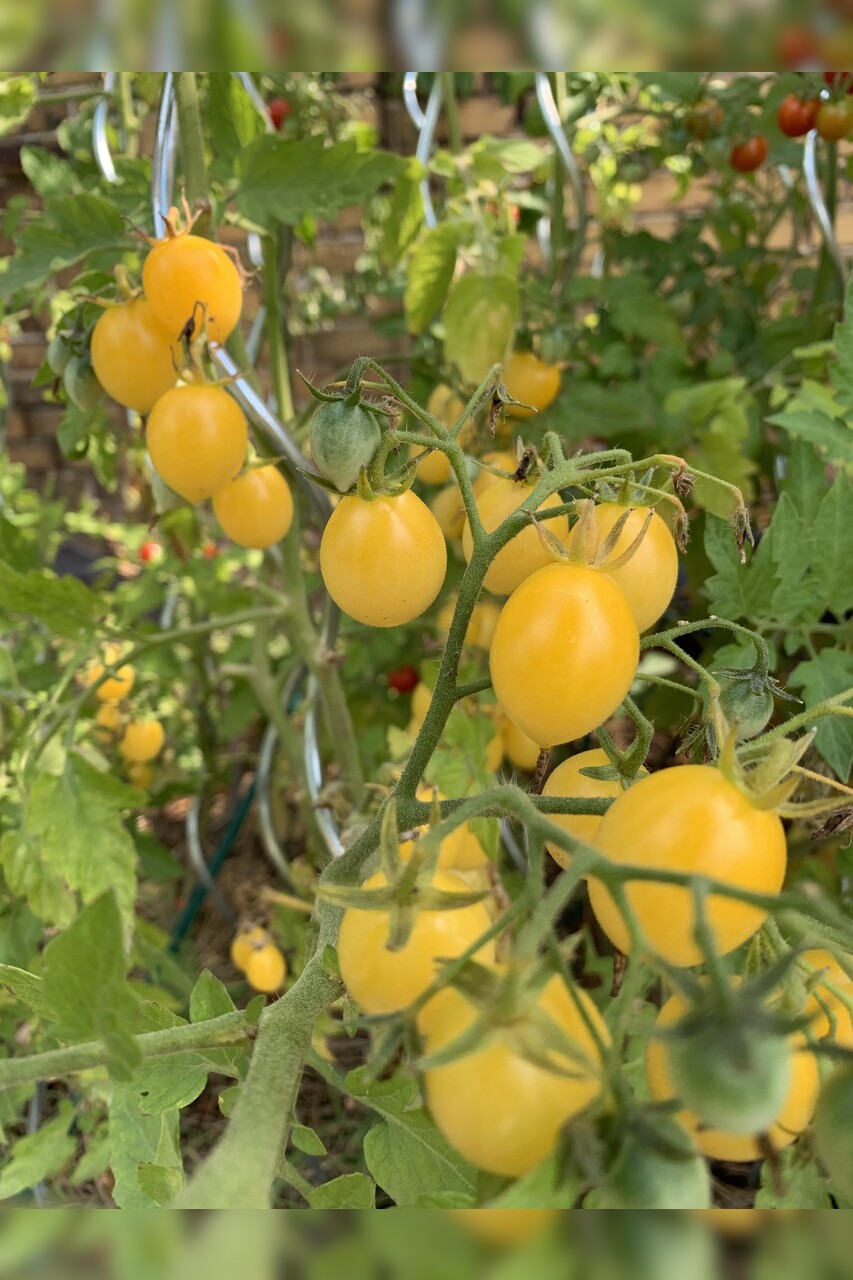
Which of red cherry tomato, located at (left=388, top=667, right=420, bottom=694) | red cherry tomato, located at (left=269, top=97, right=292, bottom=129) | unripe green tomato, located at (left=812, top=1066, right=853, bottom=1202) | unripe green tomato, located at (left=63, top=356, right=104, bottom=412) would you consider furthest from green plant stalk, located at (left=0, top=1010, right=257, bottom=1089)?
red cherry tomato, located at (left=269, top=97, right=292, bottom=129)

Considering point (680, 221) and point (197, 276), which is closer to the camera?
point (197, 276)

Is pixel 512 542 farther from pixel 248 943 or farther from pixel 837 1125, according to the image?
pixel 248 943

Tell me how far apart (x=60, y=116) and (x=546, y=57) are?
2.19m

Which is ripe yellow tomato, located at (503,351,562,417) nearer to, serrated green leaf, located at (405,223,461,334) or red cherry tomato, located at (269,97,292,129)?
serrated green leaf, located at (405,223,461,334)

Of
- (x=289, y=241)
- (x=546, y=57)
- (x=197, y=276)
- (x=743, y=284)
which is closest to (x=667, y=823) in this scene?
(x=546, y=57)

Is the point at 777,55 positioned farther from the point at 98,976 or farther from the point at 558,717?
the point at 98,976

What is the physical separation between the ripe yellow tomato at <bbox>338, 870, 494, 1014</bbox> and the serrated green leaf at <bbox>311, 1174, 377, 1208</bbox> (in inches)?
4.8

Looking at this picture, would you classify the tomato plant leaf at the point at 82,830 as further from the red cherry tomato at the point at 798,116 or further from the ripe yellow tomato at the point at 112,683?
the red cherry tomato at the point at 798,116

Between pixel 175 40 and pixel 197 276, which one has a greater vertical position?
pixel 175 40

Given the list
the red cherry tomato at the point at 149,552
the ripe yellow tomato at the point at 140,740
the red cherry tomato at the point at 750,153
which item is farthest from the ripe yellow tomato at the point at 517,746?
the red cherry tomato at the point at 149,552

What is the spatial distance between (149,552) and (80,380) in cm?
115

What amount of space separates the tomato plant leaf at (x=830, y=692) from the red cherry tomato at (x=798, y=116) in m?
0.84

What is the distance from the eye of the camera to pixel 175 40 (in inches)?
18.1

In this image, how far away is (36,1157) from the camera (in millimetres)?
576
